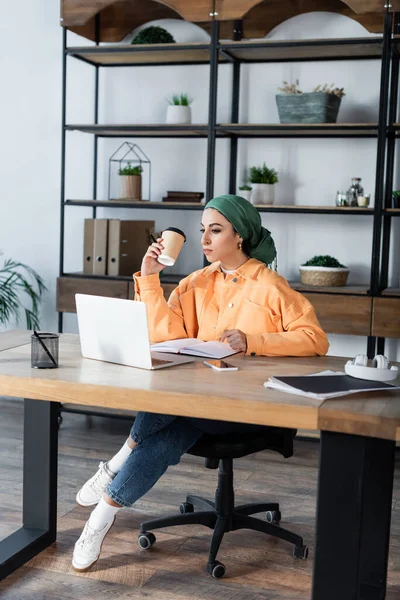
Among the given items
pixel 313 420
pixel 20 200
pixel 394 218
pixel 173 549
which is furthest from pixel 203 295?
pixel 20 200

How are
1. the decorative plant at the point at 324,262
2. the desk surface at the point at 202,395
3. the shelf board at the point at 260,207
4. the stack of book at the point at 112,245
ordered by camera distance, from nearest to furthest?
the desk surface at the point at 202,395
the shelf board at the point at 260,207
the decorative plant at the point at 324,262
the stack of book at the point at 112,245

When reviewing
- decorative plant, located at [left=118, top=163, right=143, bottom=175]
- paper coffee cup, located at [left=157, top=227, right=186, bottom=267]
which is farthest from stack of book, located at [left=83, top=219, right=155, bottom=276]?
paper coffee cup, located at [left=157, top=227, right=186, bottom=267]

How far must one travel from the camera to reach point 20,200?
15.5 feet

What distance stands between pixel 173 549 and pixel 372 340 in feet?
5.37

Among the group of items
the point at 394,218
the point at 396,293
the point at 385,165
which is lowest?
the point at 396,293

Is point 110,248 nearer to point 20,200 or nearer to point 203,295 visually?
point 20,200

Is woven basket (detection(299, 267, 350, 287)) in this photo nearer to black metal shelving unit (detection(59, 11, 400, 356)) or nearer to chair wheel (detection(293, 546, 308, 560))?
black metal shelving unit (detection(59, 11, 400, 356))

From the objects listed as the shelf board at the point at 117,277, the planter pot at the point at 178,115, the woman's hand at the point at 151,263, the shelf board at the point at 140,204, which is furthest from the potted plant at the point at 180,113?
the woman's hand at the point at 151,263

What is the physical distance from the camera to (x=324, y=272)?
3.90m

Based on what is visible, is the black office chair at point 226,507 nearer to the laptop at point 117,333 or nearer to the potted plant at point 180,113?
the laptop at point 117,333

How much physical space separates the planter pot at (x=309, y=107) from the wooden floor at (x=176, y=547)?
Answer: 65.1 inches

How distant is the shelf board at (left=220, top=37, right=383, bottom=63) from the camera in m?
3.72

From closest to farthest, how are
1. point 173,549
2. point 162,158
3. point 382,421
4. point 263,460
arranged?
1. point 382,421
2. point 173,549
3. point 263,460
4. point 162,158

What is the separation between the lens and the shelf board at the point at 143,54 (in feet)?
13.0
